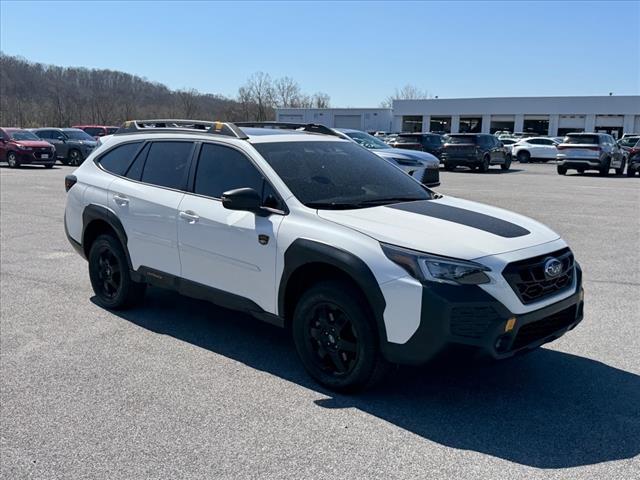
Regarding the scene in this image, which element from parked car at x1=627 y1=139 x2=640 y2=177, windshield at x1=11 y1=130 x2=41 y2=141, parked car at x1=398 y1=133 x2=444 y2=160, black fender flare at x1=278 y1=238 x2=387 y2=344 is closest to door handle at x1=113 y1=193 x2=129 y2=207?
black fender flare at x1=278 y1=238 x2=387 y2=344

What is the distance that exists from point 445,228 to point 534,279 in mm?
640

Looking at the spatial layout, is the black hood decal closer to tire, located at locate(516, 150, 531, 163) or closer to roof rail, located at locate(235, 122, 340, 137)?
roof rail, located at locate(235, 122, 340, 137)

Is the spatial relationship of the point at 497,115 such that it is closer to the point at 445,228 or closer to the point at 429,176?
the point at 429,176

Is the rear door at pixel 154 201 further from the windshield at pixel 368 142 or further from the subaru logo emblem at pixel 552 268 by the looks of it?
the windshield at pixel 368 142

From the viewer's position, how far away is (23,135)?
1078 inches

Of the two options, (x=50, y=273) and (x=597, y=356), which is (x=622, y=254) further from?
(x=50, y=273)

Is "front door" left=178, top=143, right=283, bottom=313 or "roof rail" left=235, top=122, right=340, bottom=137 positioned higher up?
"roof rail" left=235, top=122, right=340, bottom=137

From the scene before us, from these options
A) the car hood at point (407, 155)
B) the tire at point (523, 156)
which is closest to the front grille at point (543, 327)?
the car hood at point (407, 155)

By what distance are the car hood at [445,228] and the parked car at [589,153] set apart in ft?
76.7

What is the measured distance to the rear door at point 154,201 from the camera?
5131 millimetres

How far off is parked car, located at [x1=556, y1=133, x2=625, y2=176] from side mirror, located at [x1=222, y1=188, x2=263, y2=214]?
24472mm

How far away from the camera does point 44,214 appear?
40.9 feet

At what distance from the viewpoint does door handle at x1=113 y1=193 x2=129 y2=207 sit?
554 centimetres

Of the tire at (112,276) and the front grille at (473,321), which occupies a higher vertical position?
the front grille at (473,321)
